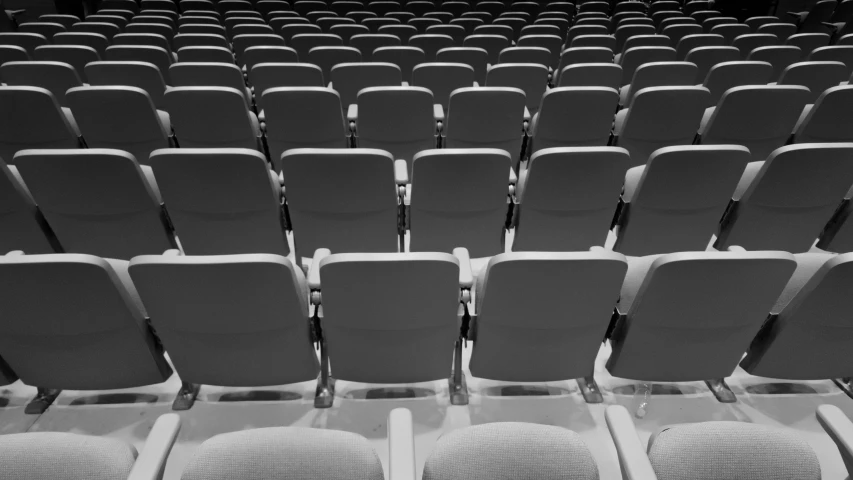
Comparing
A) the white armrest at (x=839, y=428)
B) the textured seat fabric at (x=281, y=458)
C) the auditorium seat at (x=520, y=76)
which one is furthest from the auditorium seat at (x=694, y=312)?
A: the auditorium seat at (x=520, y=76)

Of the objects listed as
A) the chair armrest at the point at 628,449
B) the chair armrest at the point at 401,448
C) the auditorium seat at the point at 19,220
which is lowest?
the auditorium seat at the point at 19,220

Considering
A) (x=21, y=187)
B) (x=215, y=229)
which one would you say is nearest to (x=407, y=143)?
(x=215, y=229)

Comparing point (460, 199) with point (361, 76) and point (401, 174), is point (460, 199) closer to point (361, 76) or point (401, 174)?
point (401, 174)

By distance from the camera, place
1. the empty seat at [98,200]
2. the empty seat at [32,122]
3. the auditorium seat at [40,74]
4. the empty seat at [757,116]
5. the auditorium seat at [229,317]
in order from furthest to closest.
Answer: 1. the auditorium seat at [40,74]
2. the empty seat at [757,116]
3. the empty seat at [32,122]
4. the empty seat at [98,200]
5. the auditorium seat at [229,317]

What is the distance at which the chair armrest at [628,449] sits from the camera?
911mm

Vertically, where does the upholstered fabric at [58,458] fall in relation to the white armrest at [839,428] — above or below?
Answer: above

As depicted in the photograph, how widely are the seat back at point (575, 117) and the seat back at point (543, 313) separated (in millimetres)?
1193

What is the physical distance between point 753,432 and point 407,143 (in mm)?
1811

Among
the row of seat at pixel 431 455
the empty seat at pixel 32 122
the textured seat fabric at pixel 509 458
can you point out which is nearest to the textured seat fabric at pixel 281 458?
the row of seat at pixel 431 455

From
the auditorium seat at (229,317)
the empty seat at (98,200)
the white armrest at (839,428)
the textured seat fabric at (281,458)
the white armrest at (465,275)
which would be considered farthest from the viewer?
the empty seat at (98,200)

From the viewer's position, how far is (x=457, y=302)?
4.24ft

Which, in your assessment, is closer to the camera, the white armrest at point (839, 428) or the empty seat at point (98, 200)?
the white armrest at point (839, 428)

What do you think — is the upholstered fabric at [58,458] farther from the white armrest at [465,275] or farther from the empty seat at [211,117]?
the empty seat at [211,117]

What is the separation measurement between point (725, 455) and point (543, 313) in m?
0.49
